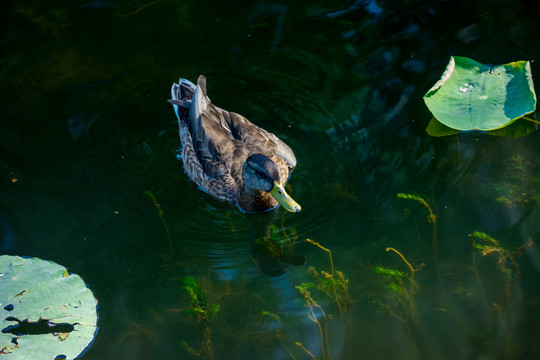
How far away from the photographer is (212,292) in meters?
4.82

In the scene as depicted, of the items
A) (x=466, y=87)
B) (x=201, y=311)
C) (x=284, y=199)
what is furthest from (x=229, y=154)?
(x=466, y=87)

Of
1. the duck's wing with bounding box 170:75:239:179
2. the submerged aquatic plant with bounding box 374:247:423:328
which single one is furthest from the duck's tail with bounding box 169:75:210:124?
the submerged aquatic plant with bounding box 374:247:423:328

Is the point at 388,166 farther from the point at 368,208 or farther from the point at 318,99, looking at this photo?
the point at 318,99

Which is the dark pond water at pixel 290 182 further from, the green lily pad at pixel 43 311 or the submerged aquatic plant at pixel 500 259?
the green lily pad at pixel 43 311

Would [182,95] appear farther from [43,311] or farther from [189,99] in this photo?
[43,311]

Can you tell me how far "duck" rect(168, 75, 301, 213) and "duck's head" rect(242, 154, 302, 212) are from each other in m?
0.06

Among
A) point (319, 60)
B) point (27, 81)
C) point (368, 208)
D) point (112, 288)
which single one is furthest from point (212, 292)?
point (27, 81)

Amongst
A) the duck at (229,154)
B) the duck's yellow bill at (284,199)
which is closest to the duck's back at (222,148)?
the duck at (229,154)

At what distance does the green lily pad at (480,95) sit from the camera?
5.45 meters

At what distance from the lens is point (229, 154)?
5.66 m

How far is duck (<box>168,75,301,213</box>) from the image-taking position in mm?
5582

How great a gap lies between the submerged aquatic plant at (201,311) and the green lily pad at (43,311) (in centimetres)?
75

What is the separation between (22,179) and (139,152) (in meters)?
1.19

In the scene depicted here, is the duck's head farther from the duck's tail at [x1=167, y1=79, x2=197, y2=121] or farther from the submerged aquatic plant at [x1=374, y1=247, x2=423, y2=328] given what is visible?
the duck's tail at [x1=167, y1=79, x2=197, y2=121]
